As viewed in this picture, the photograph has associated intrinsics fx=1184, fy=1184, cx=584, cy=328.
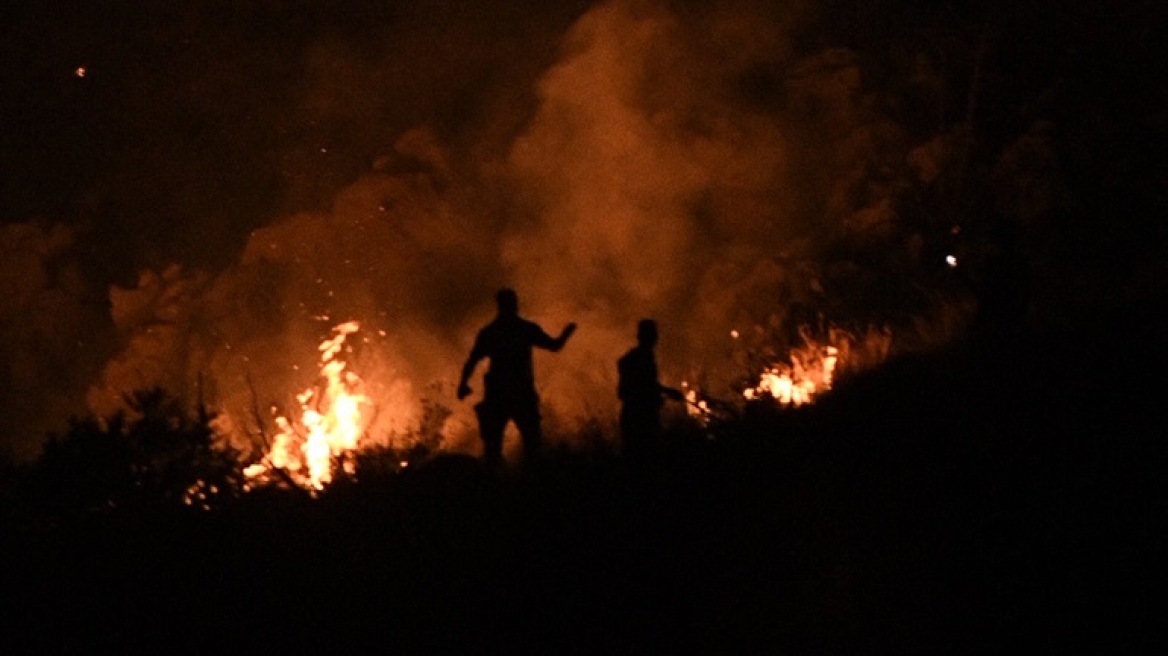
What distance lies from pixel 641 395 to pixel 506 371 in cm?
114

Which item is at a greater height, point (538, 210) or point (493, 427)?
point (538, 210)

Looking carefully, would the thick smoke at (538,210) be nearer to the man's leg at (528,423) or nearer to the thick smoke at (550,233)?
the thick smoke at (550,233)

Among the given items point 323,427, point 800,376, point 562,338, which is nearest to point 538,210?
point 323,427

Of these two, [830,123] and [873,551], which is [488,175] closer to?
[830,123]

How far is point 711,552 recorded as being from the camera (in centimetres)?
666

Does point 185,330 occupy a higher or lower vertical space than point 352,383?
higher

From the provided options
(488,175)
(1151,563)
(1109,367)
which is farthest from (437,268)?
(1151,563)

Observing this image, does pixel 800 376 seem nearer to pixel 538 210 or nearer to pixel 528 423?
pixel 528 423

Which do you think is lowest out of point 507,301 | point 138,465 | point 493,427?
point 138,465

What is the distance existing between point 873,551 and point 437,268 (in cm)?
1427

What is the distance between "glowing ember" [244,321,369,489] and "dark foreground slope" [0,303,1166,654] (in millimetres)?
1734

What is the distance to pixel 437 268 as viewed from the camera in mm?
19938

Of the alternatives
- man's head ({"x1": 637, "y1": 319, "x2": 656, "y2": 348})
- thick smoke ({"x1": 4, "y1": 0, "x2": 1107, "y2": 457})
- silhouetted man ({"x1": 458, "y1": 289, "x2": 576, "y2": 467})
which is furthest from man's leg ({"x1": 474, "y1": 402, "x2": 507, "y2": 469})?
thick smoke ({"x1": 4, "y1": 0, "x2": 1107, "y2": 457})

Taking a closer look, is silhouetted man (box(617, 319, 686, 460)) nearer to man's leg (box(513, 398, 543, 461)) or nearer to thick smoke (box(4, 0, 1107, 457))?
man's leg (box(513, 398, 543, 461))
